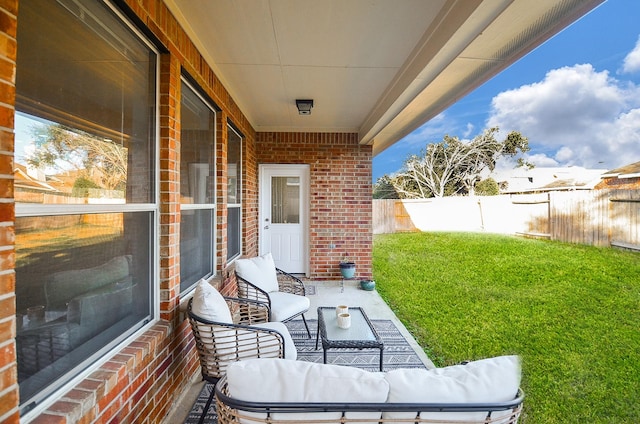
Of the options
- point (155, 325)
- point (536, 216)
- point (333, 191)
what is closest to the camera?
point (155, 325)

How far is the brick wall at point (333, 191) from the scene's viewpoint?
5.30 meters

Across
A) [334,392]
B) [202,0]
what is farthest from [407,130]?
[334,392]

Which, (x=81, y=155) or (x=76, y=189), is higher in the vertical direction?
(x=81, y=155)

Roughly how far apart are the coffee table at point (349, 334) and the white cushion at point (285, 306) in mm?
268

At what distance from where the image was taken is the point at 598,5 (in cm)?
142

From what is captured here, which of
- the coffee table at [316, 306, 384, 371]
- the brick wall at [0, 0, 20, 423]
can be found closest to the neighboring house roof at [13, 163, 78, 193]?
the brick wall at [0, 0, 20, 423]

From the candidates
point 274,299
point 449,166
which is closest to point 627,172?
point 274,299

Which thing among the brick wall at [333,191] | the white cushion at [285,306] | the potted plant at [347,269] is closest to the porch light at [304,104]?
the brick wall at [333,191]

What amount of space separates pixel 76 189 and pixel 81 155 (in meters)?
0.16

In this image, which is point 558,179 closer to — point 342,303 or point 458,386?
point 342,303

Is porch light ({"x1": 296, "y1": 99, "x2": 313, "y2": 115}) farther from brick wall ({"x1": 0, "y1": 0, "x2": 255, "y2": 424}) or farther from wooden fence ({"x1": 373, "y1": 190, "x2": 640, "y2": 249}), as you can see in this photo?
wooden fence ({"x1": 373, "y1": 190, "x2": 640, "y2": 249})

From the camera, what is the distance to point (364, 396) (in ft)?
3.28

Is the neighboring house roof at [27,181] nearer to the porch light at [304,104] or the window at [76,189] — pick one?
the window at [76,189]

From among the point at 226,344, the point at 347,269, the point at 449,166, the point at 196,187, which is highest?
the point at 449,166
